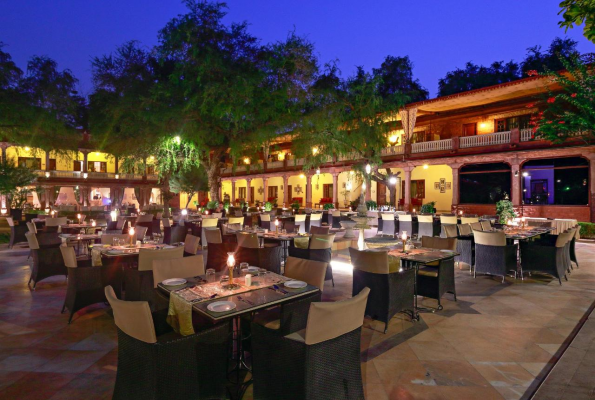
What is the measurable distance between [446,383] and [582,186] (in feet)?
64.9

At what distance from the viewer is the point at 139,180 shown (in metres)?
31.0

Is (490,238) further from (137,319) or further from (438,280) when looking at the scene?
(137,319)

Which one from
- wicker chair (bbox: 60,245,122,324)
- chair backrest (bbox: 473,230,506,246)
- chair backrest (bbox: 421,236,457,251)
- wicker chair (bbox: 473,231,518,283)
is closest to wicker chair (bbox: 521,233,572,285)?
wicker chair (bbox: 473,231,518,283)

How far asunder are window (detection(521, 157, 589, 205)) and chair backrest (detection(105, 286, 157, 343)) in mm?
19045

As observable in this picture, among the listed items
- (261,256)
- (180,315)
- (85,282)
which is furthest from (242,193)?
(180,315)

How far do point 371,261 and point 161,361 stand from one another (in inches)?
102

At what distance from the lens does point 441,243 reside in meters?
5.44

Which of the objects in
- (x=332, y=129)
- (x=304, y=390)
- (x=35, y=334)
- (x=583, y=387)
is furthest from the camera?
(x=332, y=129)

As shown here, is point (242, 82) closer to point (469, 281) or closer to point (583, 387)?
point (469, 281)

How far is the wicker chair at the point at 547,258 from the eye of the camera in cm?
618

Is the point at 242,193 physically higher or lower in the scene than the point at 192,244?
higher

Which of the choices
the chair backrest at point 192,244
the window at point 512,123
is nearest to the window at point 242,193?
the window at point 512,123

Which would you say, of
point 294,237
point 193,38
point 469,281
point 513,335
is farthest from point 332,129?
point 513,335

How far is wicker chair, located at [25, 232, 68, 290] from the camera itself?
19.0 ft
